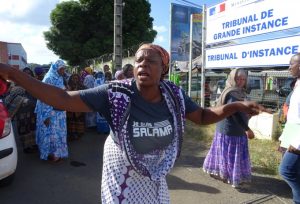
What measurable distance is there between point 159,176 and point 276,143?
17.9 feet

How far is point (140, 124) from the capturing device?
7.27ft

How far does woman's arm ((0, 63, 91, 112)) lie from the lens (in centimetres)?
192

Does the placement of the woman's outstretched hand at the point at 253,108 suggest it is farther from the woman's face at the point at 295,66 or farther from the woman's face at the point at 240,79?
the woman's face at the point at 240,79

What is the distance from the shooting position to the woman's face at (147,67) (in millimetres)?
2236

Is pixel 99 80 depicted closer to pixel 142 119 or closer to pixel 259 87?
pixel 259 87

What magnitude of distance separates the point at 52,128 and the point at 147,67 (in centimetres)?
420

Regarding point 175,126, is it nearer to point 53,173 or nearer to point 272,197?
point 272,197

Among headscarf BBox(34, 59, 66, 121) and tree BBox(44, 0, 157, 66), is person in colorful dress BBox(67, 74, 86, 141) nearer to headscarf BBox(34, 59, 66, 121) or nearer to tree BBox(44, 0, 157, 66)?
headscarf BBox(34, 59, 66, 121)

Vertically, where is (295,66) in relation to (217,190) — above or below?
above

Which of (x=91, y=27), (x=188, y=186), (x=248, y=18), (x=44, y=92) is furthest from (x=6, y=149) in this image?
(x=91, y=27)

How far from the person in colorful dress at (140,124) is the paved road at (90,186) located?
89.9 inches

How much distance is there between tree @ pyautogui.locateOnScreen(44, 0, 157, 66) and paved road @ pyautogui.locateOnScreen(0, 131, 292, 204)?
87.3 ft

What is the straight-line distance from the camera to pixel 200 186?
198 inches

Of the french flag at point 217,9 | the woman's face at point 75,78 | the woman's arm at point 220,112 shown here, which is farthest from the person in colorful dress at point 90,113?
the woman's arm at point 220,112
